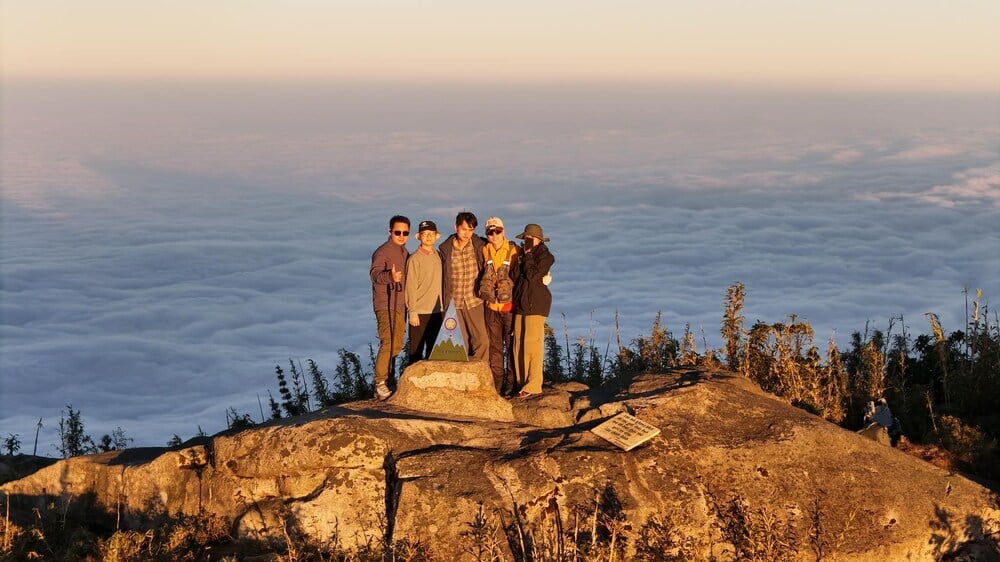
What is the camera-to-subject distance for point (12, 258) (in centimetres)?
10006

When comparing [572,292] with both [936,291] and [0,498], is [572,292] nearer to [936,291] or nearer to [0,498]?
[936,291]

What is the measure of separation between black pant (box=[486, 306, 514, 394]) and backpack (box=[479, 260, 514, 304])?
0.17 meters

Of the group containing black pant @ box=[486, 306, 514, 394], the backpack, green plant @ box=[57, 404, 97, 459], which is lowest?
green plant @ box=[57, 404, 97, 459]

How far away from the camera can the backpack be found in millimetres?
10047

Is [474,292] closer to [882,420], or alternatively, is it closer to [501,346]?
[501,346]

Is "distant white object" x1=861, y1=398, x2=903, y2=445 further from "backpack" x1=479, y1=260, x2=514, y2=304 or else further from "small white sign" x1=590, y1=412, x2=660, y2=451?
"backpack" x1=479, y1=260, x2=514, y2=304

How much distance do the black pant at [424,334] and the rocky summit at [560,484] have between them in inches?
53.3

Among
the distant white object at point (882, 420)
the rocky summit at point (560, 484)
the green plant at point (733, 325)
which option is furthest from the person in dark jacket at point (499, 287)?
the distant white object at point (882, 420)

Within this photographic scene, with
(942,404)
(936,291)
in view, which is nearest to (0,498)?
(942,404)

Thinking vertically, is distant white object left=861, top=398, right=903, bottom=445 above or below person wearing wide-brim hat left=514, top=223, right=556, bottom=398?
below

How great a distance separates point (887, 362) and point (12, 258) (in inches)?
3987

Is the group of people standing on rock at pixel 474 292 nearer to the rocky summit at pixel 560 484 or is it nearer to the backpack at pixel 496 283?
the backpack at pixel 496 283

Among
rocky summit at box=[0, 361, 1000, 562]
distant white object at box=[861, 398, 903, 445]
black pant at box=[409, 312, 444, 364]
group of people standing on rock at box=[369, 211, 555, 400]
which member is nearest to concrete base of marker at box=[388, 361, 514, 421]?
rocky summit at box=[0, 361, 1000, 562]

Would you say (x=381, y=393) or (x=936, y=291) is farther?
(x=936, y=291)
